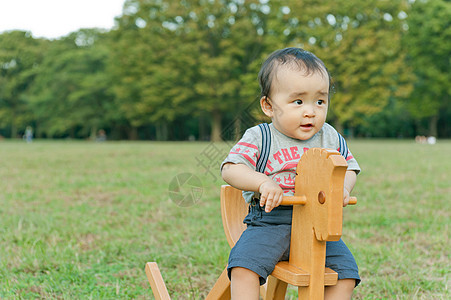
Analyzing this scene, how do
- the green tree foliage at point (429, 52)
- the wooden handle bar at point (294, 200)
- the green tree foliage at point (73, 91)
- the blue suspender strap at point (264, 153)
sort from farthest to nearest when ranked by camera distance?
the green tree foliage at point (73, 91), the green tree foliage at point (429, 52), the blue suspender strap at point (264, 153), the wooden handle bar at point (294, 200)

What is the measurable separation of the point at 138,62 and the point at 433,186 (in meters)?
31.8

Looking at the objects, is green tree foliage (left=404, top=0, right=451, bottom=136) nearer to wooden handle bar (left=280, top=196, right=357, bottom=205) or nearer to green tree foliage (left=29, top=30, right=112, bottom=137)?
green tree foliage (left=29, top=30, right=112, bottom=137)

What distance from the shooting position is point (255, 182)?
1813 mm

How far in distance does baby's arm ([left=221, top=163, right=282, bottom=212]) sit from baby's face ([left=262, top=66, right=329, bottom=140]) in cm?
27

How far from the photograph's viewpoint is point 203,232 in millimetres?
4410

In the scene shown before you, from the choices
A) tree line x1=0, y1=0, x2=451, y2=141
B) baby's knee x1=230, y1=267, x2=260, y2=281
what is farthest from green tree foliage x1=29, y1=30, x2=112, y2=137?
baby's knee x1=230, y1=267, x2=260, y2=281

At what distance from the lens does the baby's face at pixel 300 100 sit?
1.87 m

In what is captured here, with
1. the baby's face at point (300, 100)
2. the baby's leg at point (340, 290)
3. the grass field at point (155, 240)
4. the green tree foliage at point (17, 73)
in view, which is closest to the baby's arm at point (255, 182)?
the baby's face at point (300, 100)

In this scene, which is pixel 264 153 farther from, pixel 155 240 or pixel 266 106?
pixel 155 240

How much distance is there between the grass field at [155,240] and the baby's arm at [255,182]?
781mm

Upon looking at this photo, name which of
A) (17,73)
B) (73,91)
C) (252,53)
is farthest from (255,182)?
(17,73)

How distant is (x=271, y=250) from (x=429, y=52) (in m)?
40.3

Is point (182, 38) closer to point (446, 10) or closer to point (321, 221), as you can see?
point (446, 10)

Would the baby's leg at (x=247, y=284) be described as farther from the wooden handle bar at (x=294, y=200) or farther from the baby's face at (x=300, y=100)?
the baby's face at (x=300, y=100)
